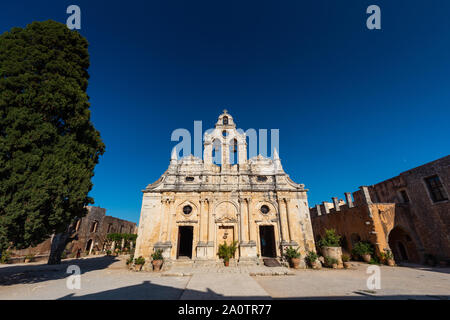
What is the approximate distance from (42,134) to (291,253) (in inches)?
712

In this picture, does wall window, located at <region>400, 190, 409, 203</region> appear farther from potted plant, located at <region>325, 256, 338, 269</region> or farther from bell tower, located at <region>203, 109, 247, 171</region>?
bell tower, located at <region>203, 109, 247, 171</region>

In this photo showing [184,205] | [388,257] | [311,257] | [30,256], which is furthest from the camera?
[30,256]

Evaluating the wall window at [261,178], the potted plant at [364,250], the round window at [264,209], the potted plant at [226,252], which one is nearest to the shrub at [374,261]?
the potted plant at [364,250]

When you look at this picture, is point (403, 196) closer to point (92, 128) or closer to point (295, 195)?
point (295, 195)

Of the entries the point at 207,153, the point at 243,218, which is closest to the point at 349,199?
the point at 243,218

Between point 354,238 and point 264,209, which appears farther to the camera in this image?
point 354,238

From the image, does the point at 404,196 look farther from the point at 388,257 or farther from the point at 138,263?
the point at 138,263

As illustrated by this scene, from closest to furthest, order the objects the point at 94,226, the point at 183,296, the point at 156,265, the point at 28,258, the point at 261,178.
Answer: the point at 183,296, the point at 156,265, the point at 261,178, the point at 28,258, the point at 94,226

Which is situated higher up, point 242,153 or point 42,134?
point 242,153

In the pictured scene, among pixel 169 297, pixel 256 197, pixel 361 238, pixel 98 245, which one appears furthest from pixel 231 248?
pixel 98 245

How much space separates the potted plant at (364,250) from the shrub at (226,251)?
11.6 meters

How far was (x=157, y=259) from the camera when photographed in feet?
45.2

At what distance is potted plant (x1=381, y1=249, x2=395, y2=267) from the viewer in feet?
47.7

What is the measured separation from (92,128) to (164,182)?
24.8 feet
